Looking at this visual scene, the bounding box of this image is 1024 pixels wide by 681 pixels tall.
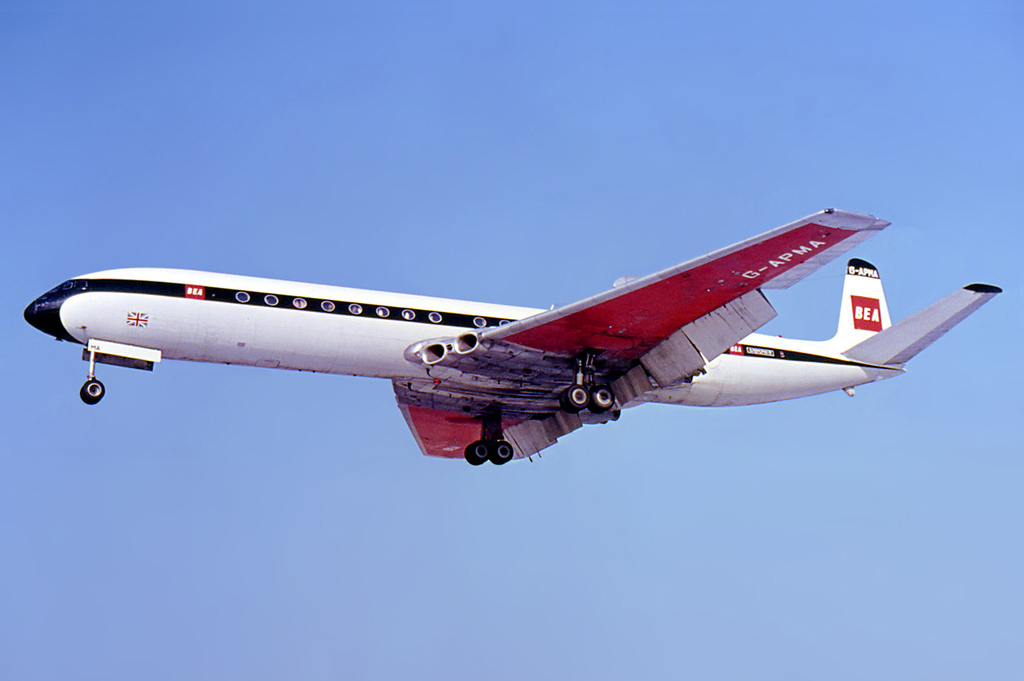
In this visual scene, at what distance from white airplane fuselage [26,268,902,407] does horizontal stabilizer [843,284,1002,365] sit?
34.0 ft

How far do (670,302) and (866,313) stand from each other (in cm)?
998

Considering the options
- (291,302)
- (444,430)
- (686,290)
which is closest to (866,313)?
(686,290)

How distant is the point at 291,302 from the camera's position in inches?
956

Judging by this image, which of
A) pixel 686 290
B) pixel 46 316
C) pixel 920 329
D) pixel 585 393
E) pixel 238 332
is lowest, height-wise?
pixel 585 393

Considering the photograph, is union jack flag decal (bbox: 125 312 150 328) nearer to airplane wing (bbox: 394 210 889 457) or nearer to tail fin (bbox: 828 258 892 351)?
airplane wing (bbox: 394 210 889 457)

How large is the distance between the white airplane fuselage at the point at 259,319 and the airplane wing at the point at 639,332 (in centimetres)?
96

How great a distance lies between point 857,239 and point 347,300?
11339mm

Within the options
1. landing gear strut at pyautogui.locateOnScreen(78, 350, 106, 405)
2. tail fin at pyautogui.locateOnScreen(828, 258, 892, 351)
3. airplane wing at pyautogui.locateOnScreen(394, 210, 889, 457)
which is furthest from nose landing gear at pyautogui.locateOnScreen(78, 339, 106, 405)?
tail fin at pyautogui.locateOnScreen(828, 258, 892, 351)

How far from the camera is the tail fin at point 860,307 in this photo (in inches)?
1182

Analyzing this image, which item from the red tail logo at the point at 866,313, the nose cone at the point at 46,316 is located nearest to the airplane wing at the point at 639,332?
the red tail logo at the point at 866,313

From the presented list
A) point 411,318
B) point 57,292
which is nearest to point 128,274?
point 57,292

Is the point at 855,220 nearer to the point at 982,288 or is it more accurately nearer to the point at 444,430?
the point at 982,288

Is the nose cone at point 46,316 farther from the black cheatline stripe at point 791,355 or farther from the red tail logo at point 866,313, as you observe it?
the red tail logo at point 866,313

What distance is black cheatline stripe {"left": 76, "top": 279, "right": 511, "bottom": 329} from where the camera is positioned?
78.4ft
